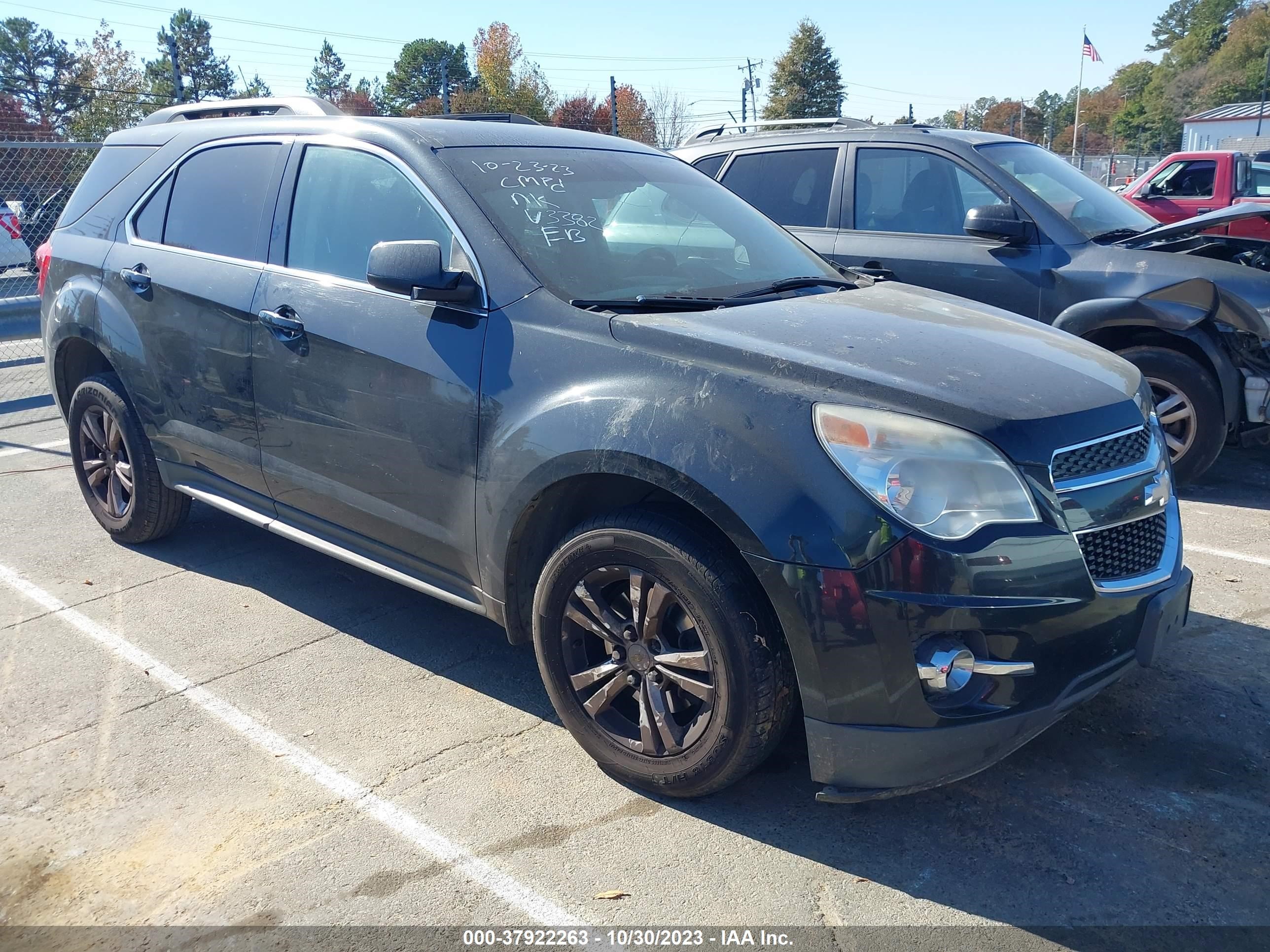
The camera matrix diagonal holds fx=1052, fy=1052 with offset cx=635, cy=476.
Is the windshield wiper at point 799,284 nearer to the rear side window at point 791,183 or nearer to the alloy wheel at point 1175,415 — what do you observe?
the alloy wheel at point 1175,415

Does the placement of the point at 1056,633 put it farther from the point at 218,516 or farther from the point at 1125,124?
the point at 1125,124

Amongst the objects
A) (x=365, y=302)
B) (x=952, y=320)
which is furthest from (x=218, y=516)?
(x=952, y=320)

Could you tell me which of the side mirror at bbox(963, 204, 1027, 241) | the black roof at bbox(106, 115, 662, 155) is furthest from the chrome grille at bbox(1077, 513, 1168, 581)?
the side mirror at bbox(963, 204, 1027, 241)

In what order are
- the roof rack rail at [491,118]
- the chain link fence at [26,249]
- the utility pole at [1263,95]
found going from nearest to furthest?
the roof rack rail at [491,118], the chain link fence at [26,249], the utility pole at [1263,95]

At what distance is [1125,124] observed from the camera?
89.4 meters

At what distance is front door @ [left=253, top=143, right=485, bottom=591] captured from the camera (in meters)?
3.33

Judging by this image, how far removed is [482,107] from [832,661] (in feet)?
162

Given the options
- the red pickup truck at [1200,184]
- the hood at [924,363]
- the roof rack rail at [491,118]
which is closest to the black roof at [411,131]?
the roof rack rail at [491,118]

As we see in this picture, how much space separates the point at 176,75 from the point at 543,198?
1244 centimetres

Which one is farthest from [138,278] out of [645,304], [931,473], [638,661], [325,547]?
[931,473]

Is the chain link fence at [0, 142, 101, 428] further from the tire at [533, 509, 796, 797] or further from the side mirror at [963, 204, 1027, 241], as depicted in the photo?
the tire at [533, 509, 796, 797]

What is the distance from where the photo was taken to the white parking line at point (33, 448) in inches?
291

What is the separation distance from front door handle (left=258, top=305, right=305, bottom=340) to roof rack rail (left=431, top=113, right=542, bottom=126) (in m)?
0.99

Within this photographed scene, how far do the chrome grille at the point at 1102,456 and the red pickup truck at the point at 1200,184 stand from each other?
1299cm
